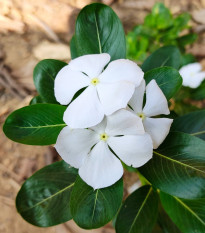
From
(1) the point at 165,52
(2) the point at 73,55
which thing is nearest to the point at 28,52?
(2) the point at 73,55

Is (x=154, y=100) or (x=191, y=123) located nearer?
(x=154, y=100)

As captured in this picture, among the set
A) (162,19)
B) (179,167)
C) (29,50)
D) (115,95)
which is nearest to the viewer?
(115,95)

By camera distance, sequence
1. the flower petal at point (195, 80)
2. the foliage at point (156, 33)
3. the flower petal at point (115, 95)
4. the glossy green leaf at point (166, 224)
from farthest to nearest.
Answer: the foliage at point (156, 33) → the flower petal at point (195, 80) → the glossy green leaf at point (166, 224) → the flower petal at point (115, 95)

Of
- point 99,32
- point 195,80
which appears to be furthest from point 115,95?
point 195,80

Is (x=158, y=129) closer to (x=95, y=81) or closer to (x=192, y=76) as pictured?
(x=95, y=81)

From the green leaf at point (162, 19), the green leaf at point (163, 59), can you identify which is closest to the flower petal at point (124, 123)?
the green leaf at point (163, 59)

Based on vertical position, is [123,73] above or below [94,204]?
above

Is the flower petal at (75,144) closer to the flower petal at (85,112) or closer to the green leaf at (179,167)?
the flower petal at (85,112)
